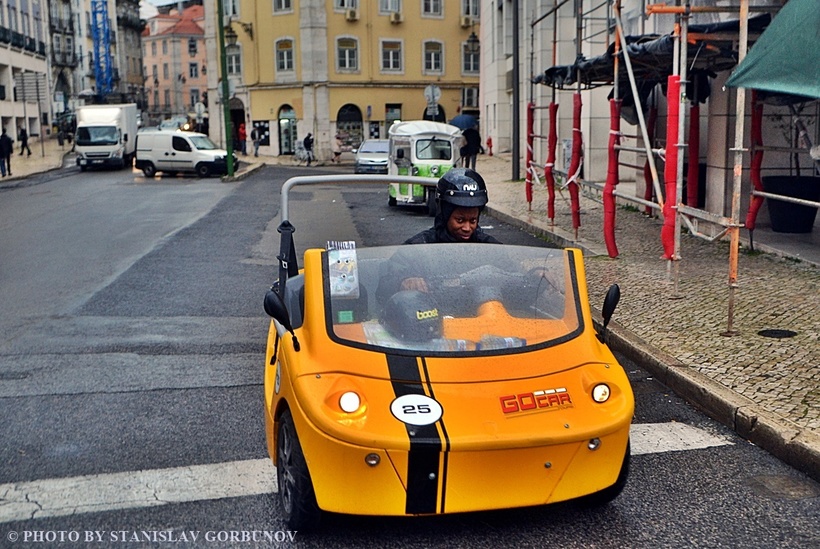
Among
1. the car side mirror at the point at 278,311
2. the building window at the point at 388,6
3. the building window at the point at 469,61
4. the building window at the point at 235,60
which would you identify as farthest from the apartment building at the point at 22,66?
the car side mirror at the point at 278,311

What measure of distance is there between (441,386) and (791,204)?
405 inches

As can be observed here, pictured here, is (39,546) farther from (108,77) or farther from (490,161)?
(108,77)

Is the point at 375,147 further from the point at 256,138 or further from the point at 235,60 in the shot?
the point at 235,60

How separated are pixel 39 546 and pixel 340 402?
4.93 feet

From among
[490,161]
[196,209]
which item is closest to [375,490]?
[196,209]

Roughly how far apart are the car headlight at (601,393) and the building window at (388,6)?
5545cm

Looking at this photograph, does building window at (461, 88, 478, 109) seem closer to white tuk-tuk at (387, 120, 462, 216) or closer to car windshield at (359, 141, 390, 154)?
car windshield at (359, 141, 390, 154)

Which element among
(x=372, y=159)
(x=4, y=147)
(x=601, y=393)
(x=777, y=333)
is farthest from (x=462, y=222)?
(x=4, y=147)

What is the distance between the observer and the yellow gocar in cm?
391

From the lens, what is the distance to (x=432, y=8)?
5847 centimetres

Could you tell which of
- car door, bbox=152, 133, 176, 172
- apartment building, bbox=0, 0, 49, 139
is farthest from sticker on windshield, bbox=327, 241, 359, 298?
apartment building, bbox=0, 0, 49, 139

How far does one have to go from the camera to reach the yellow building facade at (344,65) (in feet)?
182

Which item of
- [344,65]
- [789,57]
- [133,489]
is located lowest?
[133,489]

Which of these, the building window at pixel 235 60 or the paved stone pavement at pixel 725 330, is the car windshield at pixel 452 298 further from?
the building window at pixel 235 60
